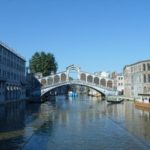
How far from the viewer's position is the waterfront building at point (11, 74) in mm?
86625

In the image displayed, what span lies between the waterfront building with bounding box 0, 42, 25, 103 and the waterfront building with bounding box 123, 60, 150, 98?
30.9 m

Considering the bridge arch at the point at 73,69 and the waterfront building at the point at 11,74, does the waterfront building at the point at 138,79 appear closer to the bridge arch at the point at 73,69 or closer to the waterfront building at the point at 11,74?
the bridge arch at the point at 73,69

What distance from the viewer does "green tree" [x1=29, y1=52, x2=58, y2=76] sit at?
147 meters

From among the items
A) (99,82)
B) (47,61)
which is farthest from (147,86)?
(47,61)

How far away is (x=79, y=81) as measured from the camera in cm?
12144

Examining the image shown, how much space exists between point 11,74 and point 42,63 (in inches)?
1960

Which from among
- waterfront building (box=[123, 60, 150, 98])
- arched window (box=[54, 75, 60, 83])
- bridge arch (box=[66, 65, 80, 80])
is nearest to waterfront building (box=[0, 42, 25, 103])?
arched window (box=[54, 75, 60, 83])

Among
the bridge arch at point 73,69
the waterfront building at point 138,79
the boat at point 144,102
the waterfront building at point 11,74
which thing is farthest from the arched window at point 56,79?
the boat at point 144,102

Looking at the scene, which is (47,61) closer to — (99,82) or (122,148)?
(99,82)

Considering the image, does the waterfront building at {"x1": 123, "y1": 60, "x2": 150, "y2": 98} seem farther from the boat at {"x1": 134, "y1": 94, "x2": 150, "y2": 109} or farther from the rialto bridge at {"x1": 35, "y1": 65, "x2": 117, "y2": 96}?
the boat at {"x1": 134, "y1": 94, "x2": 150, "y2": 109}

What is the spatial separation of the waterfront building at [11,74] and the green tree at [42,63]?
2658 cm

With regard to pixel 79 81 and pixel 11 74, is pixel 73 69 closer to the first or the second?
pixel 79 81

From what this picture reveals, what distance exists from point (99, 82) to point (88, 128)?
280 feet

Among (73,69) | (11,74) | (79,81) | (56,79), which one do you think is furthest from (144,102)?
(56,79)
